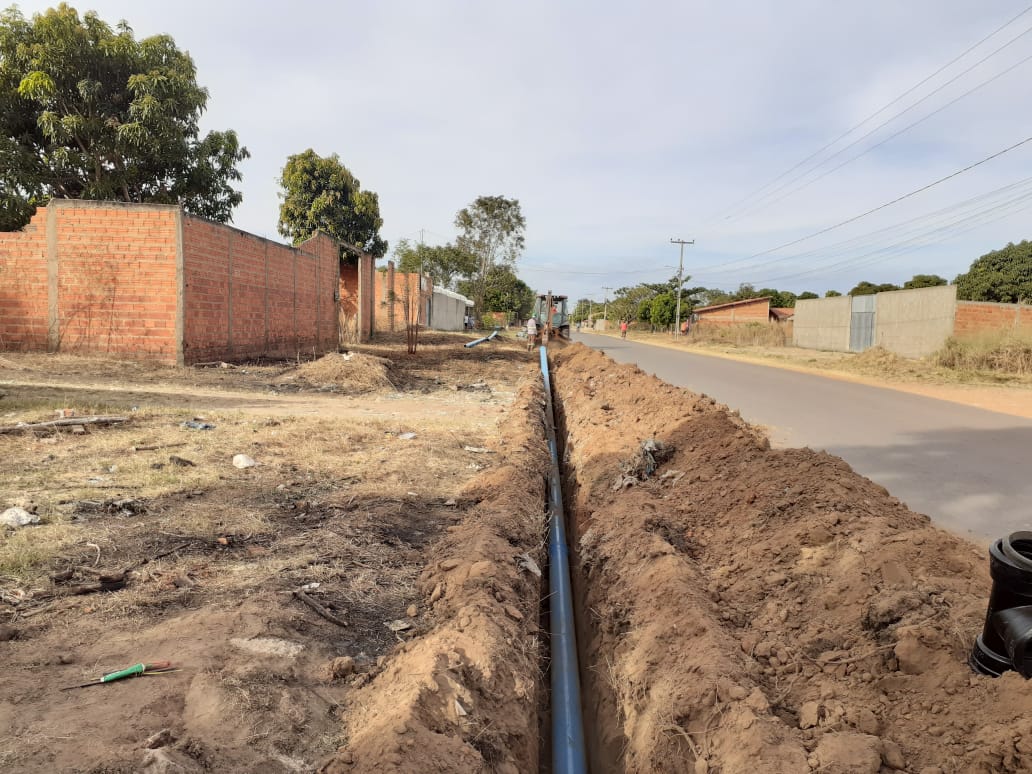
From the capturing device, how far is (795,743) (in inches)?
93.8

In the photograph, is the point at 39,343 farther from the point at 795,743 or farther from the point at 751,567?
the point at 795,743

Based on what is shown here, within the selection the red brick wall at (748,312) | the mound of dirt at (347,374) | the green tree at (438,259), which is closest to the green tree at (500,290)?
the green tree at (438,259)

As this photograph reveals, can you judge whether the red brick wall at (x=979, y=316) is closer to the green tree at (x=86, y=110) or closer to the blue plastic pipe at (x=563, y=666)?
the blue plastic pipe at (x=563, y=666)

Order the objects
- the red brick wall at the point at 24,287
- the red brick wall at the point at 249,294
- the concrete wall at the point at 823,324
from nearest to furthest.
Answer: the red brick wall at the point at 24,287, the red brick wall at the point at 249,294, the concrete wall at the point at 823,324

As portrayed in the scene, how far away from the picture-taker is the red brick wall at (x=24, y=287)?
12047 mm

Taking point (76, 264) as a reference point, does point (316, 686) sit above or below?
below

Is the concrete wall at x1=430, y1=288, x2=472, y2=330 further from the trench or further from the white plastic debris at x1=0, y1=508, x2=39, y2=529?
the white plastic debris at x1=0, y1=508, x2=39, y2=529

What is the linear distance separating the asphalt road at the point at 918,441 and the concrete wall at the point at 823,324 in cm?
1715

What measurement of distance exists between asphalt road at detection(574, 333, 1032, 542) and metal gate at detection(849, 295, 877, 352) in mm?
14943

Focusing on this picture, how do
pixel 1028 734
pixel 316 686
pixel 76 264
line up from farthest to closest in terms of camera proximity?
pixel 76 264 < pixel 316 686 < pixel 1028 734

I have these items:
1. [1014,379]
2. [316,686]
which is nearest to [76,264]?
[316,686]

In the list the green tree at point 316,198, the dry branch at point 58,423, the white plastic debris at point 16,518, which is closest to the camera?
the white plastic debris at point 16,518

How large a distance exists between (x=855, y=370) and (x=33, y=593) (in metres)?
21.0

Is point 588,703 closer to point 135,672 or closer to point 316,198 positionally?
point 135,672
